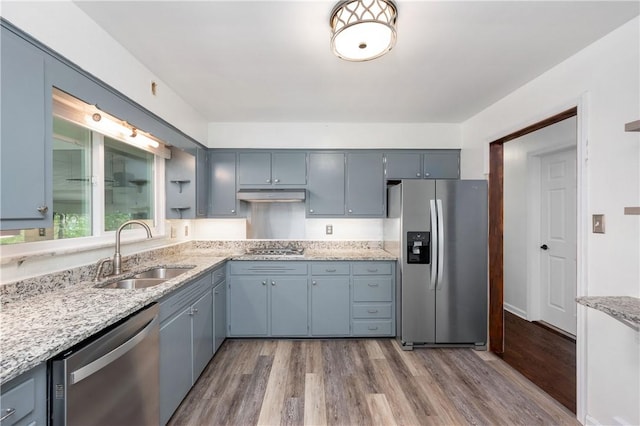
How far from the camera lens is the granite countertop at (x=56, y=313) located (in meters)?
0.87

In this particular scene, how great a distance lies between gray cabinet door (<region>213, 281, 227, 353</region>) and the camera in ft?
8.35

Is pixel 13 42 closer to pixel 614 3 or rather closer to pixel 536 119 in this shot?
pixel 614 3

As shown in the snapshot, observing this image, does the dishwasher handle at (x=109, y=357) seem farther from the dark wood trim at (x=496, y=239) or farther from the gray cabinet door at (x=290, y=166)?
the dark wood trim at (x=496, y=239)

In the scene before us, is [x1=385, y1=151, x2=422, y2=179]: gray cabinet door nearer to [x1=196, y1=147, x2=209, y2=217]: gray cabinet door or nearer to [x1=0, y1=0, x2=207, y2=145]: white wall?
[x1=196, y1=147, x2=209, y2=217]: gray cabinet door

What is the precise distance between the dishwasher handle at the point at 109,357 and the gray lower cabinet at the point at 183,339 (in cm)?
23

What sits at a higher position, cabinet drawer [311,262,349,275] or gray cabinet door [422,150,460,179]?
gray cabinet door [422,150,460,179]

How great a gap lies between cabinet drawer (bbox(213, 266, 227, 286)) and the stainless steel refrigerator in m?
1.87

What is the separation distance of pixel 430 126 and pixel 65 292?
147 inches

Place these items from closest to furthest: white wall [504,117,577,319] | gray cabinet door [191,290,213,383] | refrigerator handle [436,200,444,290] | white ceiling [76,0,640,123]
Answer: white ceiling [76,0,640,123] → gray cabinet door [191,290,213,383] → refrigerator handle [436,200,444,290] → white wall [504,117,577,319]

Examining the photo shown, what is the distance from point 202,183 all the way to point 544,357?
13.2 feet

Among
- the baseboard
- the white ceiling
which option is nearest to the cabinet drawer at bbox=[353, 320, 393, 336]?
the baseboard

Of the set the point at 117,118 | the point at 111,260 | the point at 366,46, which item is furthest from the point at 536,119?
the point at 111,260

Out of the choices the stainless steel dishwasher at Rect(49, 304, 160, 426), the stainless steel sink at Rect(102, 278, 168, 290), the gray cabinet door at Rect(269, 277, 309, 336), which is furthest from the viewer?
the gray cabinet door at Rect(269, 277, 309, 336)

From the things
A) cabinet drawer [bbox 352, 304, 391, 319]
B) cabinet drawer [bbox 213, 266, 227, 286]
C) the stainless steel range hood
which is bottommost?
cabinet drawer [bbox 352, 304, 391, 319]
